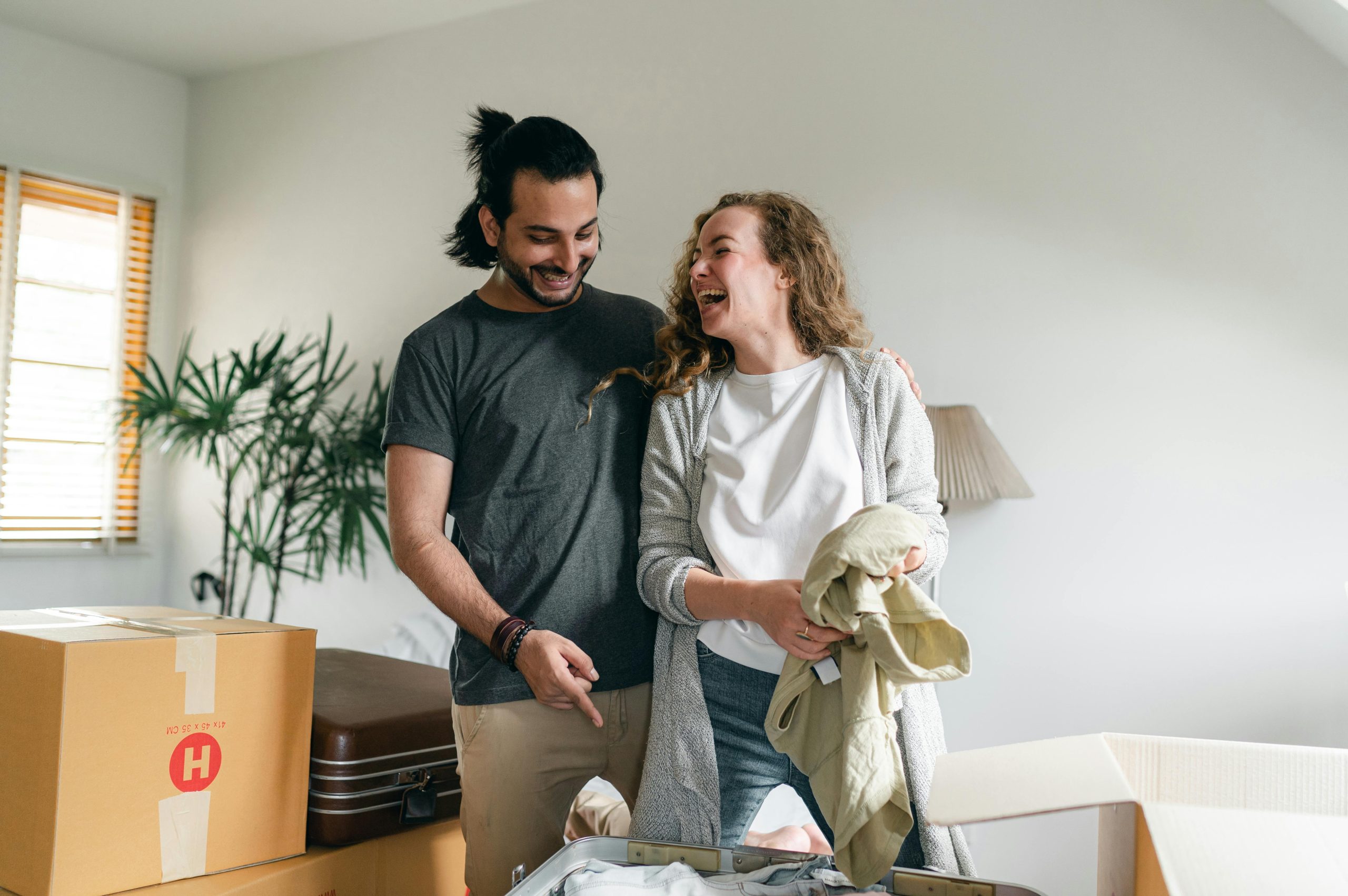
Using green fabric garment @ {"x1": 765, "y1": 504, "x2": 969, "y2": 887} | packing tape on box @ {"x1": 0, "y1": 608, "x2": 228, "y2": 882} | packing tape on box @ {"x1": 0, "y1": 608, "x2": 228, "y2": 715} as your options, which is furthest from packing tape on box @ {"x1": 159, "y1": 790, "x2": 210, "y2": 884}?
green fabric garment @ {"x1": 765, "y1": 504, "x2": 969, "y2": 887}

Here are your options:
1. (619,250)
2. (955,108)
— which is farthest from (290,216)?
(955,108)

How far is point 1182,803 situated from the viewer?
2.43 ft

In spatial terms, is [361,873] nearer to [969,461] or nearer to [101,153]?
[969,461]

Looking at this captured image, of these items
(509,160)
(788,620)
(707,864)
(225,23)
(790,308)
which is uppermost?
(225,23)

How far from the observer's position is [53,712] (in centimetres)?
116

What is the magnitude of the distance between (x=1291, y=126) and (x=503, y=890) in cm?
237

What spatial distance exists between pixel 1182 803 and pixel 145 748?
3.93 feet

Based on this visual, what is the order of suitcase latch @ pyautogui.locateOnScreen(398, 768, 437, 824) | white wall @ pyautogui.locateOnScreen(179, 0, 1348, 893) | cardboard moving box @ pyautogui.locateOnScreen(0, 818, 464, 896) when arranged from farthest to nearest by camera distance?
white wall @ pyautogui.locateOnScreen(179, 0, 1348, 893) < suitcase latch @ pyautogui.locateOnScreen(398, 768, 437, 824) < cardboard moving box @ pyautogui.locateOnScreen(0, 818, 464, 896)

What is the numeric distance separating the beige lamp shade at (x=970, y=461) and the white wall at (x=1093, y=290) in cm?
19

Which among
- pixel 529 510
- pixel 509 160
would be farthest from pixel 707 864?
pixel 509 160

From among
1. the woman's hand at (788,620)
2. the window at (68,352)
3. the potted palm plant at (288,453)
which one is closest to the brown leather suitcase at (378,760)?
the woman's hand at (788,620)

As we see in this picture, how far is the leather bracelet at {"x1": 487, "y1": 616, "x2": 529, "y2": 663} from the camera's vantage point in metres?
1.36

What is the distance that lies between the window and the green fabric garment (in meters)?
3.80

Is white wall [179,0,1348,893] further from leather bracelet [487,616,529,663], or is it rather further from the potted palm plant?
leather bracelet [487,616,529,663]
